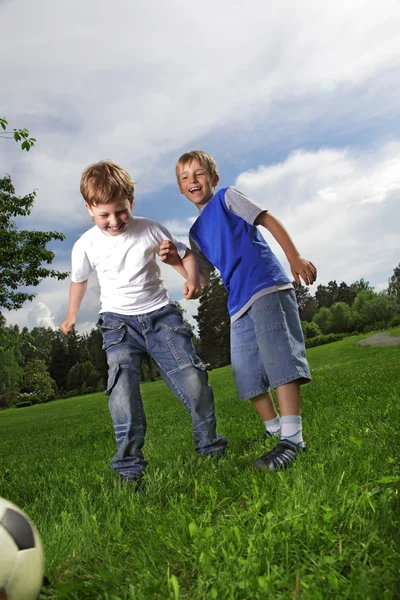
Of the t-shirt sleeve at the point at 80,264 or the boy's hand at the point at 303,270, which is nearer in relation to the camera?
the boy's hand at the point at 303,270

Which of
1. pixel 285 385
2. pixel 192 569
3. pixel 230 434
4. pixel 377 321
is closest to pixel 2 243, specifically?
pixel 230 434

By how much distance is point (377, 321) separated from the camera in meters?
58.8

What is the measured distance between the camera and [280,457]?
11.6 ft

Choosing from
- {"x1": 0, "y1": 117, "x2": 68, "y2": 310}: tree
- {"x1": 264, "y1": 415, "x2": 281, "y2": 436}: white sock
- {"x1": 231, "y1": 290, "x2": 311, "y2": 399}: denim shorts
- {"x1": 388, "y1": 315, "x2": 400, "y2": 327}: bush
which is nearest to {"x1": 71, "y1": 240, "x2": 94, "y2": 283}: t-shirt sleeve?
{"x1": 231, "y1": 290, "x2": 311, "y2": 399}: denim shorts

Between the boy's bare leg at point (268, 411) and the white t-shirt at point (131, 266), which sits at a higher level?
the white t-shirt at point (131, 266)

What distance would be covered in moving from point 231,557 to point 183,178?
3.13 m

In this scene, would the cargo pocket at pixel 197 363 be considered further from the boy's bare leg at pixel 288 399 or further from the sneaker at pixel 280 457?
the sneaker at pixel 280 457

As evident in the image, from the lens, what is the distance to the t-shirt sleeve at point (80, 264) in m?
4.49

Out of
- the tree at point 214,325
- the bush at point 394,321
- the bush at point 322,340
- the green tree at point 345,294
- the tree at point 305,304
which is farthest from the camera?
the green tree at point 345,294

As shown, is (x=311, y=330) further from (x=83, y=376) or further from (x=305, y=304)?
(x=305, y=304)

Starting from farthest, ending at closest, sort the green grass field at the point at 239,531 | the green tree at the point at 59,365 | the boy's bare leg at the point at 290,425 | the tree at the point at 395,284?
the tree at the point at 395,284, the green tree at the point at 59,365, the boy's bare leg at the point at 290,425, the green grass field at the point at 239,531

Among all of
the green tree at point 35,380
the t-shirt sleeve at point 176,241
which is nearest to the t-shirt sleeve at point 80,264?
the t-shirt sleeve at point 176,241

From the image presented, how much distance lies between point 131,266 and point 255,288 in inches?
38.8

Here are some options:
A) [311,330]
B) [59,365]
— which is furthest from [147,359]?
[59,365]
